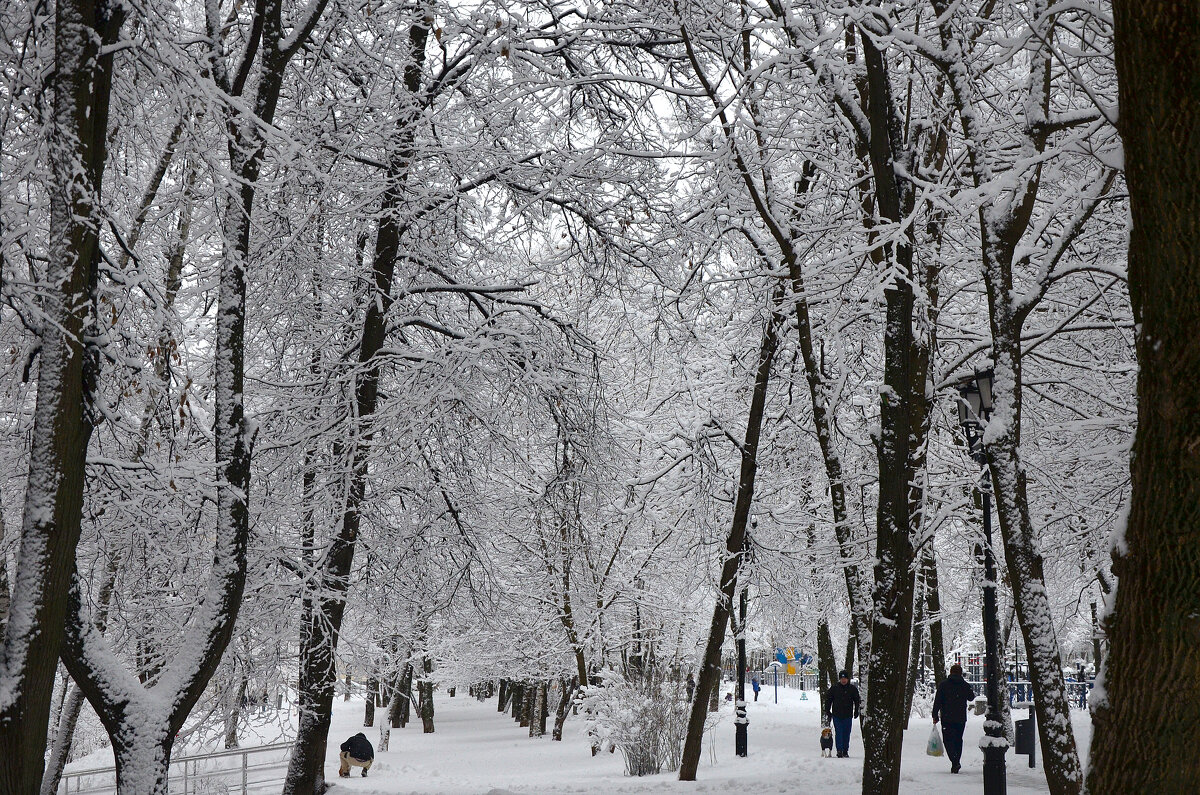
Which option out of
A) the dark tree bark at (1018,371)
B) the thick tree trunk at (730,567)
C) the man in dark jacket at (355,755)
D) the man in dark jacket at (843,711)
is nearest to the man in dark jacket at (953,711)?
the man in dark jacket at (843,711)

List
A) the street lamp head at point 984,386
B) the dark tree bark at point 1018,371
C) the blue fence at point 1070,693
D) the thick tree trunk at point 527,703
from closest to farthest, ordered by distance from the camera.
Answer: the dark tree bark at point 1018,371
the street lamp head at point 984,386
the blue fence at point 1070,693
the thick tree trunk at point 527,703

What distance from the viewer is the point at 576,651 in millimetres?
22281

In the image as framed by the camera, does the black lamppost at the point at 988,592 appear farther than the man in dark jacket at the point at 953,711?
No

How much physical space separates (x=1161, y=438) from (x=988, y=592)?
7996mm

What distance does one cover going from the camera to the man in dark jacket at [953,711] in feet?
48.2

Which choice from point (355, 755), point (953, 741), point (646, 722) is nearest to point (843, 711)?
point (953, 741)

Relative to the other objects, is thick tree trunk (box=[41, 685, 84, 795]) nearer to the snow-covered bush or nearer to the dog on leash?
the snow-covered bush

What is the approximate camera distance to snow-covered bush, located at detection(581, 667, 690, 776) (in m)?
16.5

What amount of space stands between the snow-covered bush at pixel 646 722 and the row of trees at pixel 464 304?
241cm

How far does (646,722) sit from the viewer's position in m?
16.6

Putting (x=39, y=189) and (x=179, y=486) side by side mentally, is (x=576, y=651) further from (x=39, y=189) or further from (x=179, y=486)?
(x=39, y=189)

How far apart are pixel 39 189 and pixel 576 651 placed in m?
17.0

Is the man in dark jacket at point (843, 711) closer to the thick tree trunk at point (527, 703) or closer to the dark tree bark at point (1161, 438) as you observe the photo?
the dark tree bark at point (1161, 438)

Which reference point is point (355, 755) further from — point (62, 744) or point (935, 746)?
point (935, 746)
